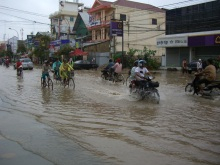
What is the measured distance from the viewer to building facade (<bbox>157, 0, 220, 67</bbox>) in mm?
30086

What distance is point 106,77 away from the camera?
70.3 ft

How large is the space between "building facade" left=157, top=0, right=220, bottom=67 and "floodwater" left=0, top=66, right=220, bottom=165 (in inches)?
827

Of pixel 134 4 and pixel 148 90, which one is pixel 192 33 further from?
pixel 148 90

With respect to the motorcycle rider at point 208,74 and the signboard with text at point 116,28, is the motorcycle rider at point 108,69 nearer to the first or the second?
the motorcycle rider at point 208,74

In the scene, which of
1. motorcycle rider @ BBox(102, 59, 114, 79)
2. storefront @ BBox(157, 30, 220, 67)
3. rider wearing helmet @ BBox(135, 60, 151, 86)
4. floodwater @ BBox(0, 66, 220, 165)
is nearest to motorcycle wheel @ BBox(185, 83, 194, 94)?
floodwater @ BBox(0, 66, 220, 165)

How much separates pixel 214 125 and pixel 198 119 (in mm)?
782

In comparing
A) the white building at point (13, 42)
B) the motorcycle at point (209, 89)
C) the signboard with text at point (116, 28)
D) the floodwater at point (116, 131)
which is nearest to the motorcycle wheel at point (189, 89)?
the motorcycle at point (209, 89)

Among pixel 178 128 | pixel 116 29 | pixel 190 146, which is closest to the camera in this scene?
pixel 190 146

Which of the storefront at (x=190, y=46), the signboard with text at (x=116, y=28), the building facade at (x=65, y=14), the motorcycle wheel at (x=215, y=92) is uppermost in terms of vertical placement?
the building facade at (x=65, y=14)

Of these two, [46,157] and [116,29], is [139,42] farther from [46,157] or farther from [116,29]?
[46,157]

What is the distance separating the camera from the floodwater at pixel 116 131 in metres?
5.05

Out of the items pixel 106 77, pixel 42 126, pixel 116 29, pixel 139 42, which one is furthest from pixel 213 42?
pixel 42 126

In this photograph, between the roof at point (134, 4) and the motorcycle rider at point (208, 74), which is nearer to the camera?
the motorcycle rider at point (208, 74)

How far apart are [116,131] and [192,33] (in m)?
27.6
